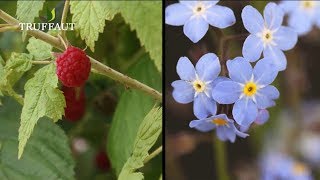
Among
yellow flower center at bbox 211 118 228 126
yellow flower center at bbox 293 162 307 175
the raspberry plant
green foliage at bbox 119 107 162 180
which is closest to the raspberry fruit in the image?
the raspberry plant

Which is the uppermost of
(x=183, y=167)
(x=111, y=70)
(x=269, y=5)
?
(x=269, y=5)

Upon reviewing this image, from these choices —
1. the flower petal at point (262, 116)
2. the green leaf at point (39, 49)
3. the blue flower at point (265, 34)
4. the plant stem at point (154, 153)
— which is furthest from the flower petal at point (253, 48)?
the green leaf at point (39, 49)

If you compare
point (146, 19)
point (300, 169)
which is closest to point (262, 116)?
point (300, 169)

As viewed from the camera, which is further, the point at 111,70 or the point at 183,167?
the point at 183,167

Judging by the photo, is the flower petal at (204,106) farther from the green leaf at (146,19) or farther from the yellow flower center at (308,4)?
the yellow flower center at (308,4)

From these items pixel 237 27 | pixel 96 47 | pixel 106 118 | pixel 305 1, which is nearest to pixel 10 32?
pixel 96 47

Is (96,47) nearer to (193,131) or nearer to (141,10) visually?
(141,10)
